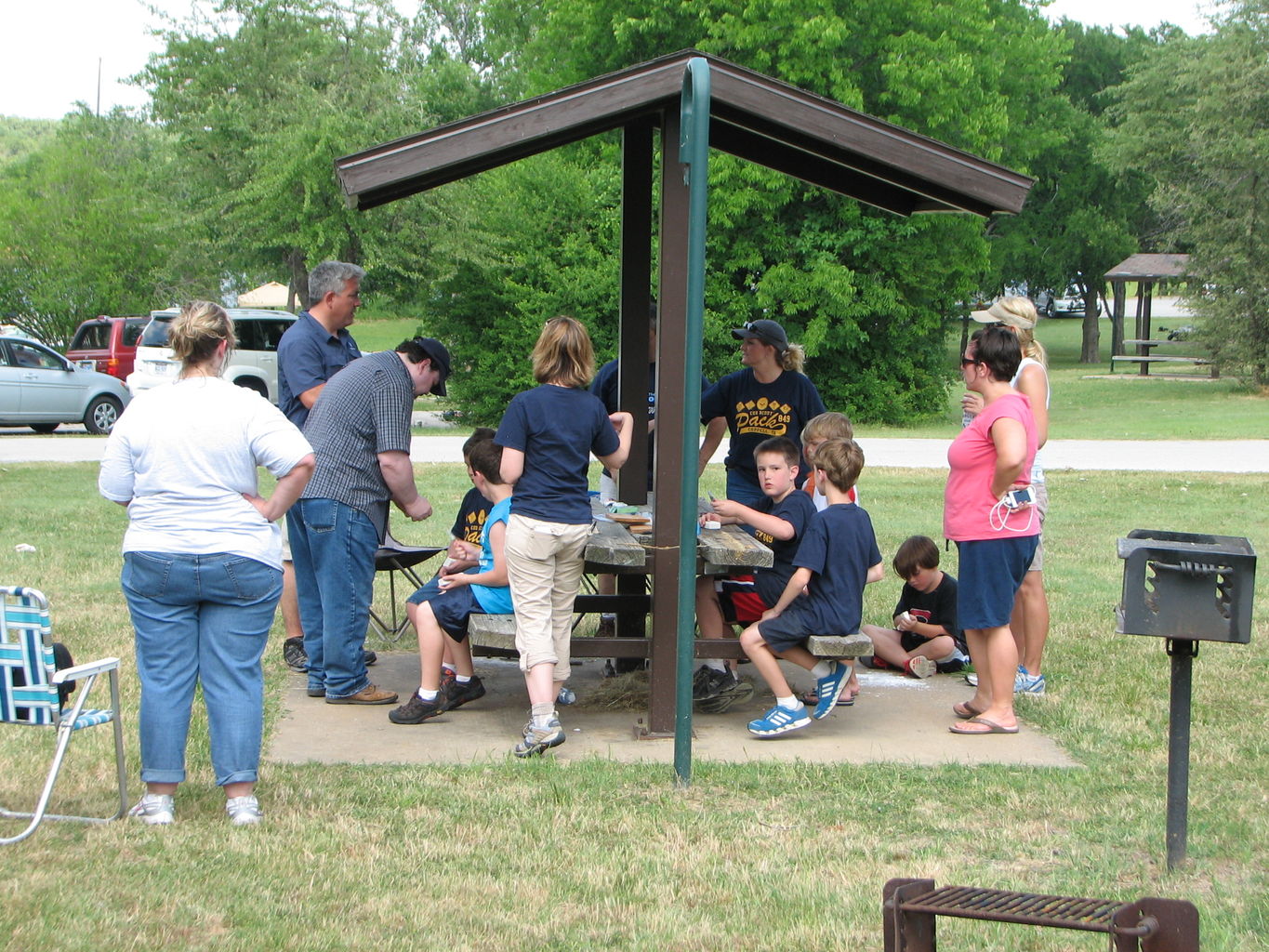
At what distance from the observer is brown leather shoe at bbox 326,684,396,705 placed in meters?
5.86

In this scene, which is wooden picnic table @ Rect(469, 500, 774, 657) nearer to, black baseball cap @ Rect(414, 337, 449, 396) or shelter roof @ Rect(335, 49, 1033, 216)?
black baseball cap @ Rect(414, 337, 449, 396)

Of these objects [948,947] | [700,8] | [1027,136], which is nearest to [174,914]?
[948,947]

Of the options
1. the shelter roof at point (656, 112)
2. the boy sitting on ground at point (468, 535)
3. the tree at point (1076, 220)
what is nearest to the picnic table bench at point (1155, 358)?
the tree at point (1076, 220)

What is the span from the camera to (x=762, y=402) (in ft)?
21.9

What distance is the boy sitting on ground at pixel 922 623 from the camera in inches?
261

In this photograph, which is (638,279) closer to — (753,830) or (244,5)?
(753,830)

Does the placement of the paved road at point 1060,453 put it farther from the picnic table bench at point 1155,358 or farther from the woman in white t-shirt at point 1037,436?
the picnic table bench at point 1155,358

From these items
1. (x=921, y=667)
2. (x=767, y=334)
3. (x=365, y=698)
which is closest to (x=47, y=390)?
(x=365, y=698)

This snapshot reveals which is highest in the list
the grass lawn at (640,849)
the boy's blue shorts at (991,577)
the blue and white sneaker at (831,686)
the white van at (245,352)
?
the white van at (245,352)

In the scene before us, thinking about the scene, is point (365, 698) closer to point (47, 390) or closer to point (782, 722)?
point (782, 722)

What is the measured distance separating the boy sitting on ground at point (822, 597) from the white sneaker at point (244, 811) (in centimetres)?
208

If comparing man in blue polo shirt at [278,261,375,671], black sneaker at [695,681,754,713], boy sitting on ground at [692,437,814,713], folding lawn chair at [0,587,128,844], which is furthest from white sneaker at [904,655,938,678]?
folding lawn chair at [0,587,128,844]

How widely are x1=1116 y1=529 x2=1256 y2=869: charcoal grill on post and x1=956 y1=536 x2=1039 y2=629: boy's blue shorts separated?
4.92 feet

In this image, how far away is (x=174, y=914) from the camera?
3.47 m
